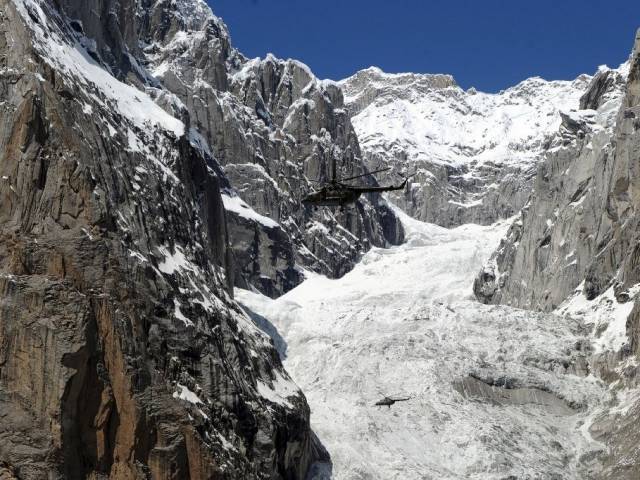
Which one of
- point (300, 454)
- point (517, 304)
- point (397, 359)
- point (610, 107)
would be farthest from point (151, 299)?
point (610, 107)

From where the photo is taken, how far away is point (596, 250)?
526ft

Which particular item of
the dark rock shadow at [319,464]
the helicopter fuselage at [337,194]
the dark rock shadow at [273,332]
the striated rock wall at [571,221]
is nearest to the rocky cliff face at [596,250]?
the striated rock wall at [571,221]

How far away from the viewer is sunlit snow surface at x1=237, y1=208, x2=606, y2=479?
4914 inches

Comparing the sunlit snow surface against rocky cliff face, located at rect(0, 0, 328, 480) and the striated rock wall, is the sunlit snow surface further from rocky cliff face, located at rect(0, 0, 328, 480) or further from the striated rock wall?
rocky cliff face, located at rect(0, 0, 328, 480)

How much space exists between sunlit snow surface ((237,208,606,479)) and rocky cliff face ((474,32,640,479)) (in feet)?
11.7

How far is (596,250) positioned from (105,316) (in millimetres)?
81462

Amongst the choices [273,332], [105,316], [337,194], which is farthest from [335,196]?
[273,332]

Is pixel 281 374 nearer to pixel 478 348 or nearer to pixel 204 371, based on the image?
pixel 204 371

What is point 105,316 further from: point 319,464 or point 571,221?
point 571,221

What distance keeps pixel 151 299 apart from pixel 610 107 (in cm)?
11239

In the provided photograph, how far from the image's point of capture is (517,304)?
17838 centimetres

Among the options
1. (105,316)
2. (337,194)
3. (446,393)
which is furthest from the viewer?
(446,393)

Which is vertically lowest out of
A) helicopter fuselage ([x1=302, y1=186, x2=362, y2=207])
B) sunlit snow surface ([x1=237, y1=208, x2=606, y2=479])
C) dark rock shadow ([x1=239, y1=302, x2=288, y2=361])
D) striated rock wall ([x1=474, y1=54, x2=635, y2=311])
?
sunlit snow surface ([x1=237, y1=208, x2=606, y2=479])

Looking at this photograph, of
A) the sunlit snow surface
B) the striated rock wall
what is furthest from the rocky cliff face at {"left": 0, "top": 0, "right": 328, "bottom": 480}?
the striated rock wall
